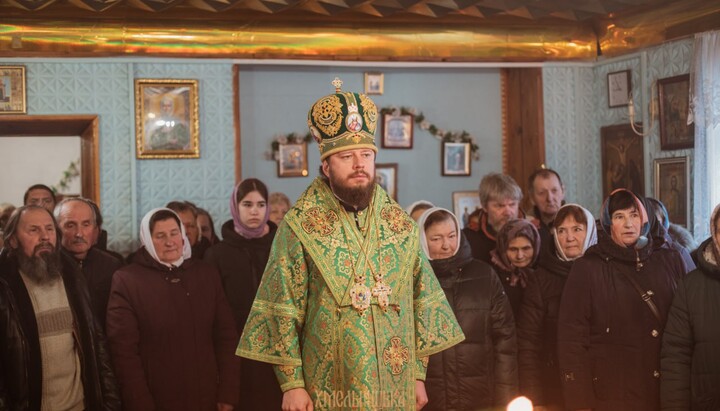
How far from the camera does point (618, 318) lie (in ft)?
14.7

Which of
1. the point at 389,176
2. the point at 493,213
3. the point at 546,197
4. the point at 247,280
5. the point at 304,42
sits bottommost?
the point at 247,280

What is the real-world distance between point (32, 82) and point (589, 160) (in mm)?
5231

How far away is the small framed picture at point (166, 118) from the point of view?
7789 millimetres

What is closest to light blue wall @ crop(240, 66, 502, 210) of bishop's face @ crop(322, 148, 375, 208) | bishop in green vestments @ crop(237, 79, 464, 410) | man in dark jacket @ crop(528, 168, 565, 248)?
man in dark jacket @ crop(528, 168, 565, 248)

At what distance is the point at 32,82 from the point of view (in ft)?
24.7

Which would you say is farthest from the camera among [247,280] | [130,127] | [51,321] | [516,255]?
[130,127]

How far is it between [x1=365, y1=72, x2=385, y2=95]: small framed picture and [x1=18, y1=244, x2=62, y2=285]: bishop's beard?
489cm

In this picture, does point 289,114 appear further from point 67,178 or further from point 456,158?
point 67,178

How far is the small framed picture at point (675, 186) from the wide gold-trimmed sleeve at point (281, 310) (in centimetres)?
482

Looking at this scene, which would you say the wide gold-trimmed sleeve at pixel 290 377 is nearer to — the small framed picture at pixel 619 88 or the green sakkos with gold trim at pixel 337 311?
the green sakkos with gold trim at pixel 337 311

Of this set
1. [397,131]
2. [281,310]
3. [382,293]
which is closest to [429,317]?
[382,293]

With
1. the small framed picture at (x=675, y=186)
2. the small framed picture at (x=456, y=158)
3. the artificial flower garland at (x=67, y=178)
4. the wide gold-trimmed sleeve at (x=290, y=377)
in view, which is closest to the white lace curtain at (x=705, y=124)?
the small framed picture at (x=675, y=186)

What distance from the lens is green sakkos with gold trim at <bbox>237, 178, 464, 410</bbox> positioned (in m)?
3.37

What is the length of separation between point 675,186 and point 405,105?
2821 millimetres
